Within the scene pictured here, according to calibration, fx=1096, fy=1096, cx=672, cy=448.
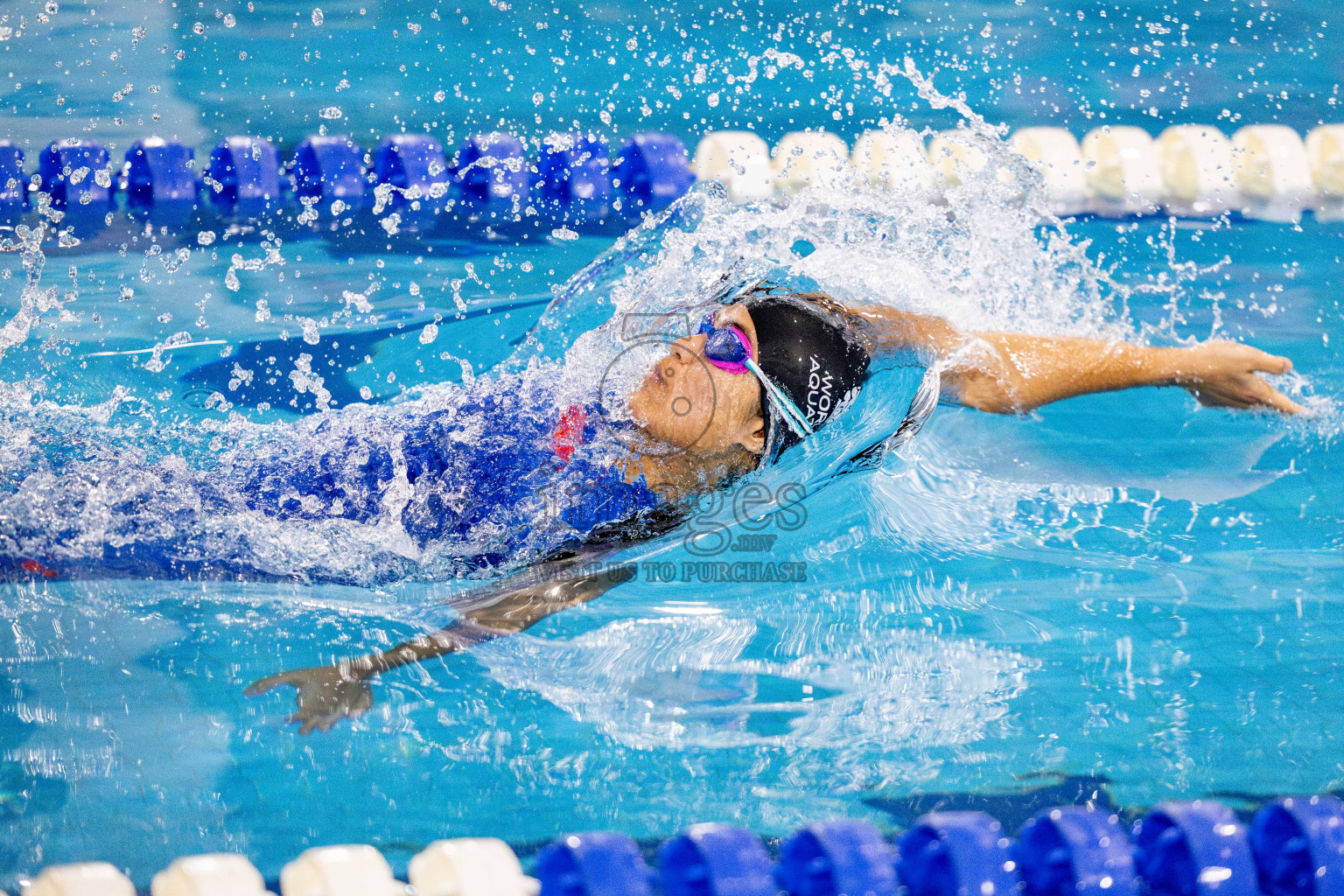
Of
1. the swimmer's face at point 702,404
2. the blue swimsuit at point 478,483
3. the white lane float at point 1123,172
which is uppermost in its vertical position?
the white lane float at point 1123,172

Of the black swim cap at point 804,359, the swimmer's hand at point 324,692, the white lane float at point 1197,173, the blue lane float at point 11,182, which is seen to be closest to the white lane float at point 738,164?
the white lane float at point 1197,173

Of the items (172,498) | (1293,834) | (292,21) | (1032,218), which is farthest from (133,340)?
(292,21)

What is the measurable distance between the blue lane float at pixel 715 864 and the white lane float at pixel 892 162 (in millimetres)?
2996

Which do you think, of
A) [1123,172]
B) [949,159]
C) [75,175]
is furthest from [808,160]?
[75,175]

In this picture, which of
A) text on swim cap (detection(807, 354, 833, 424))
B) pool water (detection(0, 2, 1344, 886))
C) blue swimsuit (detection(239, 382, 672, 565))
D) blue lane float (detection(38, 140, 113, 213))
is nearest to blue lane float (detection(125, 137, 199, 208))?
blue lane float (detection(38, 140, 113, 213))

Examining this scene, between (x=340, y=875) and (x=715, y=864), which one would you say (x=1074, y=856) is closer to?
(x=715, y=864)

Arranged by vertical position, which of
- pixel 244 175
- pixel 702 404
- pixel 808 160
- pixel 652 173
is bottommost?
pixel 702 404

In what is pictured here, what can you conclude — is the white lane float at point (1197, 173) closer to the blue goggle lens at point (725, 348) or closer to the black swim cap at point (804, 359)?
the black swim cap at point (804, 359)

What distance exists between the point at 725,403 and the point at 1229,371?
101 centimetres

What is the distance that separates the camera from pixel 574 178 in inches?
155

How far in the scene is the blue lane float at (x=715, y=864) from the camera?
46.3 inches

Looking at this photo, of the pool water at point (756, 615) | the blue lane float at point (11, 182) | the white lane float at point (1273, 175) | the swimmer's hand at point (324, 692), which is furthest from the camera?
the white lane float at point (1273, 175)

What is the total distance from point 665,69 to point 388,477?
4.07 m

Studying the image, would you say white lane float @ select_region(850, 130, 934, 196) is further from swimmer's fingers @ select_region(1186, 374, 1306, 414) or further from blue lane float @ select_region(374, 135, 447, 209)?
swimmer's fingers @ select_region(1186, 374, 1306, 414)
